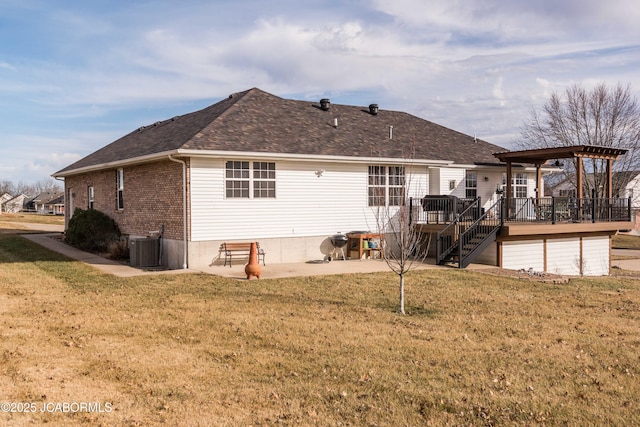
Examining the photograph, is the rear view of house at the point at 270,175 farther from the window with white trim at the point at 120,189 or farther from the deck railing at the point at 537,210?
the deck railing at the point at 537,210

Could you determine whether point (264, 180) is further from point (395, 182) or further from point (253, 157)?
point (395, 182)

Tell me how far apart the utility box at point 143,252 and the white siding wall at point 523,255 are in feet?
39.1

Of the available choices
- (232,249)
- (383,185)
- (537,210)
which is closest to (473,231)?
(537,210)

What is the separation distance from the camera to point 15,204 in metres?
Result: 132

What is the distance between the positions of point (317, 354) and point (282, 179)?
11.1 meters

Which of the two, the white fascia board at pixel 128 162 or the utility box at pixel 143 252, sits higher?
the white fascia board at pixel 128 162

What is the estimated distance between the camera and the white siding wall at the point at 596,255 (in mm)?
22500

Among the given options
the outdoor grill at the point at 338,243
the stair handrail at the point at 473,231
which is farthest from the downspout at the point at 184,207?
the stair handrail at the point at 473,231

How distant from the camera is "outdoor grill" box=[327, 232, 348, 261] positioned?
19.3 m

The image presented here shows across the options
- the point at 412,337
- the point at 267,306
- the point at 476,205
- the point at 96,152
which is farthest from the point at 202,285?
the point at 96,152

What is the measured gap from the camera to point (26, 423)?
17.8 ft

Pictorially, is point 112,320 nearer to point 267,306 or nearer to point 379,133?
point 267,306

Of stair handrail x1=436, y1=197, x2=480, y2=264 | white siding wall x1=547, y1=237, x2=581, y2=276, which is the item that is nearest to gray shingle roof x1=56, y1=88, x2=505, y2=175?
stair handrail x1=436, y1=197, x2=480, y2=264

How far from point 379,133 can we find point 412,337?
1518 cm
